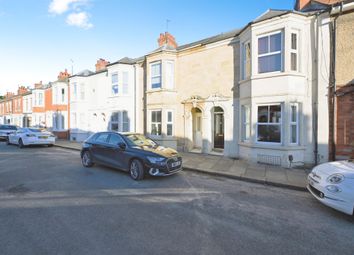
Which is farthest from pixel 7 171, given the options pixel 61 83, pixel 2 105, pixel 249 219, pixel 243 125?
pixel 2 105

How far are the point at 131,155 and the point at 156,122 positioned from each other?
22.4 ft

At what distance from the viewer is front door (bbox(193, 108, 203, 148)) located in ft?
44.2

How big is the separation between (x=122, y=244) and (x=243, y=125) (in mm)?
8812

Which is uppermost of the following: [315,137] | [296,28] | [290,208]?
[296,28]

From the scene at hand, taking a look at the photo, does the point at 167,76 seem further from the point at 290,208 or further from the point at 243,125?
the point at 290,208

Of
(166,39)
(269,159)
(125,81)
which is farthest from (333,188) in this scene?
(125,81)

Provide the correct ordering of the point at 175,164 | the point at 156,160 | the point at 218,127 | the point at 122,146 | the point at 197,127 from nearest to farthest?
the point at 156,160 → the point at 175,164 → the point at 122,146 → the point at 218,127 → the point at 197,127

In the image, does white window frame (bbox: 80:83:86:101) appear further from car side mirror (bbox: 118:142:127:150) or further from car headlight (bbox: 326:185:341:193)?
car headlight (bbox: 326:185:341:193)

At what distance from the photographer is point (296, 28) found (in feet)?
30.1

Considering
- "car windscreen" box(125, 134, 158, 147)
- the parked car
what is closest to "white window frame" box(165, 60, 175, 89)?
"car windscreen" box(125, 134, 158, 147)

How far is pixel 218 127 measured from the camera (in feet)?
42.0

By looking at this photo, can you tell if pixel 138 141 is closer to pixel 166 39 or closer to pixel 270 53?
pixel 270 53

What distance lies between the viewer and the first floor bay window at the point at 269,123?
9.46 metres

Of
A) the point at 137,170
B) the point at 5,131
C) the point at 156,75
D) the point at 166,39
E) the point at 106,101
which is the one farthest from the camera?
the point at 5,131
